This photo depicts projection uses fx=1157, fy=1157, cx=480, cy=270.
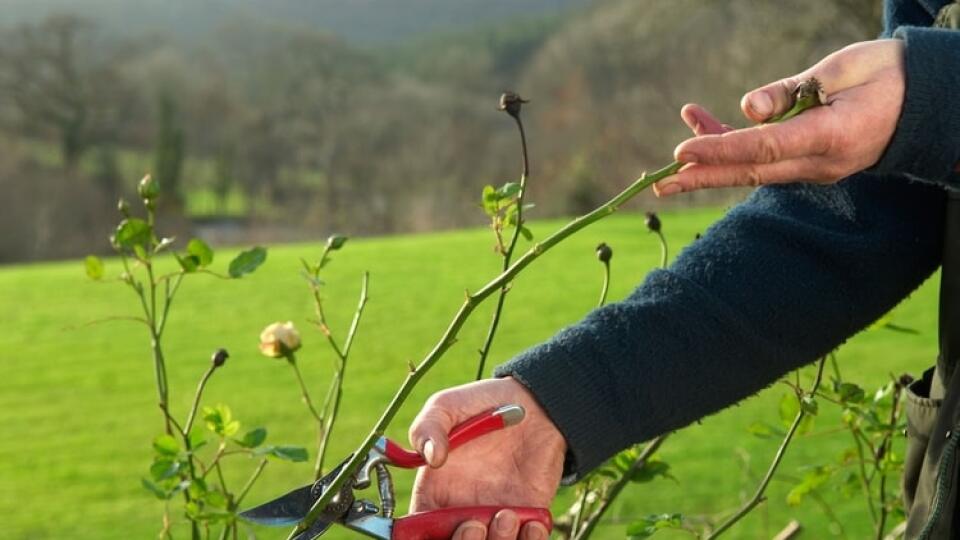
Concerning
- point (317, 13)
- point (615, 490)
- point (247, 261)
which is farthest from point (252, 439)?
point (317, 13)

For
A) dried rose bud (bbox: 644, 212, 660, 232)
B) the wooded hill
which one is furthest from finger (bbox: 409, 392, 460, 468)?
the wooded hill

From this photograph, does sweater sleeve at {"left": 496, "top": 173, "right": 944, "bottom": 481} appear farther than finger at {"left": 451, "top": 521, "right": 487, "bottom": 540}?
Yes

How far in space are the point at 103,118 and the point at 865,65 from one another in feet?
92.2

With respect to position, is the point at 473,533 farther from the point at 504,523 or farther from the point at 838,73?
the point at 838,73

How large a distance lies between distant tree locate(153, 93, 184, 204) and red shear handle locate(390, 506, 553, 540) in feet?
84.6

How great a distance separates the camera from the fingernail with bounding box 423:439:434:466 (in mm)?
860

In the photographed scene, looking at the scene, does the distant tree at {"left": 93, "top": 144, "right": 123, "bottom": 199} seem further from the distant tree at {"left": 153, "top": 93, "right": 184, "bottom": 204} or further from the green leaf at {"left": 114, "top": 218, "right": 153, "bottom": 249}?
the green leaf at {"left": 114, "top": 218, "right": 153, "bottom": 249}

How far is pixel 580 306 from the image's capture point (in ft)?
23.6

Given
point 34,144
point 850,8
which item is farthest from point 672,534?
point 34,144

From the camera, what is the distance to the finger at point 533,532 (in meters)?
0.95

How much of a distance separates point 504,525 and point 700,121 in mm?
355

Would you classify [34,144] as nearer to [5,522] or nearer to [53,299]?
[53,299]

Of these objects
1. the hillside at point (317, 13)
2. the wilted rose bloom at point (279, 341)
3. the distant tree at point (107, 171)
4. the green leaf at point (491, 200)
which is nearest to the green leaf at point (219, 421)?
the wilted rose bloom at point (279, 341)

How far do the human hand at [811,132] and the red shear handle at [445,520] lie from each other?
0.98 feet
